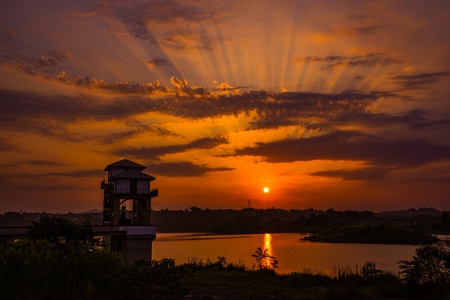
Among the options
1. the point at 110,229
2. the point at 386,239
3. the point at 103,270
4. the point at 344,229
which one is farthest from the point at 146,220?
the point at 344,229

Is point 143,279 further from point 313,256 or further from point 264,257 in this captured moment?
point 313,256

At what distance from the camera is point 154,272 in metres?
16.4

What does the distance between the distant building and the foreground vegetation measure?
2041 centimetres

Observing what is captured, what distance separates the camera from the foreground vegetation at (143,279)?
16.4 meters

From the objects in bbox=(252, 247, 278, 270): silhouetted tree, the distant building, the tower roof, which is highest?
the tower roof

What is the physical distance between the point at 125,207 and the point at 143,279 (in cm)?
4368

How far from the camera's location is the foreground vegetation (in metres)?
16.4

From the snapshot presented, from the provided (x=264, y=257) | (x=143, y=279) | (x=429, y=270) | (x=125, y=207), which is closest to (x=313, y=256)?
(x=125, y=207)

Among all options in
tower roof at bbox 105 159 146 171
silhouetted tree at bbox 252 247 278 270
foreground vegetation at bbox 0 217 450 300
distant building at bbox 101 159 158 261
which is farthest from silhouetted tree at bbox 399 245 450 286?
tower roof at bbox 105 159 146 171

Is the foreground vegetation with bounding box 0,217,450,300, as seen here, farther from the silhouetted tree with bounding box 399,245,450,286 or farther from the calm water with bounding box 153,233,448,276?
the calm water with bounding box 153,233,448,276

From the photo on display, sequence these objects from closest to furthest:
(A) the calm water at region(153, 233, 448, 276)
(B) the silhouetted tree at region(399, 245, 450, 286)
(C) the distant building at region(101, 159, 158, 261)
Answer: (B) the silhouetted tree at region(399, 245, 450, 286)
(C) the distant building at region(101, 159, 158, 261)
(A) the calm water at region(153, 233, 448, 276)

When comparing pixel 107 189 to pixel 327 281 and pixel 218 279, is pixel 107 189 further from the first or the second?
pixel 327 281

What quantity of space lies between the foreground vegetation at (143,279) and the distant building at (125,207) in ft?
67.0

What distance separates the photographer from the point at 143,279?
53.7ft
